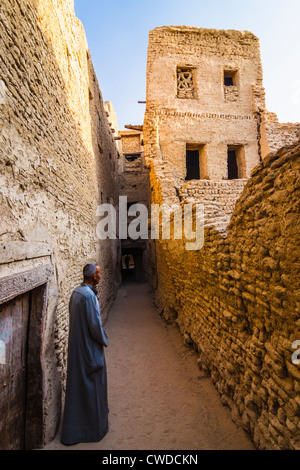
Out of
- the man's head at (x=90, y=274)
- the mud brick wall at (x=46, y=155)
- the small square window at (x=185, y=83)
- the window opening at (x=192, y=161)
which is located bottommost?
the man's head at (x=90, y=274)

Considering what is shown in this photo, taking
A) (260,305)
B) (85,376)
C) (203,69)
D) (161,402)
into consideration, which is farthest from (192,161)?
(85,376)

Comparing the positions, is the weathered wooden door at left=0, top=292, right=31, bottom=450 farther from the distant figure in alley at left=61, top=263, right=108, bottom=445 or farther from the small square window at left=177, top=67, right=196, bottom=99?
the small square window at left=177, top=67, right=196, bottom=99

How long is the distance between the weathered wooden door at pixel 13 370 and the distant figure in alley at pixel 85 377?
1.63 ft

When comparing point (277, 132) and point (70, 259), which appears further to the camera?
point (277, 132)

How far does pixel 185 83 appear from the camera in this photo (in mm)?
8734

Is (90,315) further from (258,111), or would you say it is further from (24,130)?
(258,111)

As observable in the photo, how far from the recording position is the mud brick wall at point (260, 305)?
2.08 meters

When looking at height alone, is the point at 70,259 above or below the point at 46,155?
below

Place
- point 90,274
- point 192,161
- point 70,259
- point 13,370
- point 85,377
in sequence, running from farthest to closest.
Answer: point 192,161 → point 70,259 → point 90,274 → point 85,377 → point 13,370

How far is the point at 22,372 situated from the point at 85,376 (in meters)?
0.72

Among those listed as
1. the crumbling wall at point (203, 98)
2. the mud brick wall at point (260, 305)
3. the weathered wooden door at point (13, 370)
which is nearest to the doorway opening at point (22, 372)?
the weathered wooden door at point (13, 370)

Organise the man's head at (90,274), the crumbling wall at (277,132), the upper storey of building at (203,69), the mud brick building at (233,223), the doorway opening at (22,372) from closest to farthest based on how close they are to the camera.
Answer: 1. the mud brick building at (233,223)
2. the doorway opening at (22,372)
3. the man's head at (90,274)
4. the upper storey of building at (203,69)
5. the crumbling wall at (277,132)

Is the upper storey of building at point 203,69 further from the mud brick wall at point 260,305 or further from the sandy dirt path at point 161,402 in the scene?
the sandy dirt path at point 161,402

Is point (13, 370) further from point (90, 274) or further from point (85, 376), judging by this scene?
point (90, 274)
